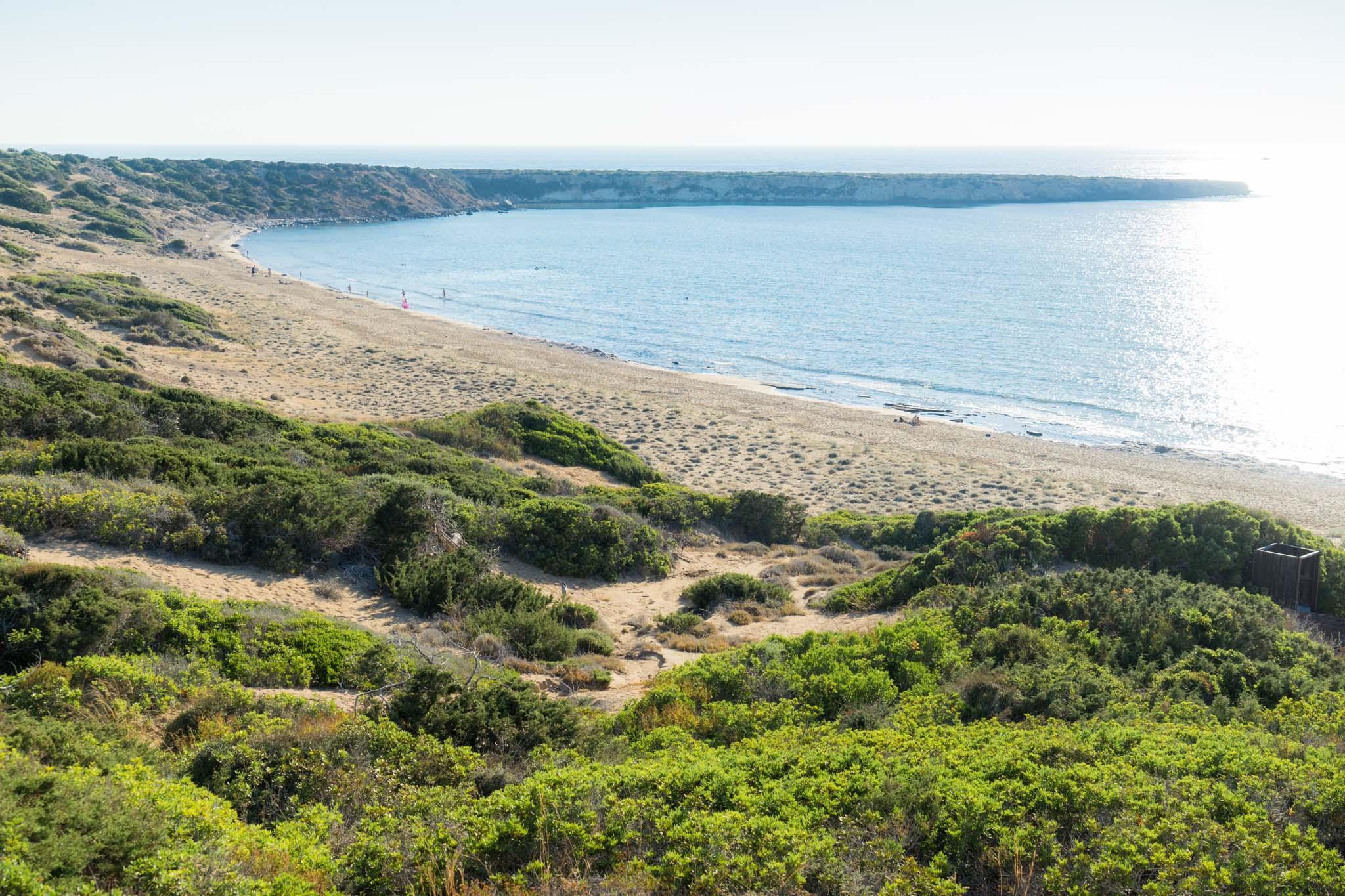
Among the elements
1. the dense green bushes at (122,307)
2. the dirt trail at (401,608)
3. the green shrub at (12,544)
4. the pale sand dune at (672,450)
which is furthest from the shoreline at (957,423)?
the green shrub at (12,544)

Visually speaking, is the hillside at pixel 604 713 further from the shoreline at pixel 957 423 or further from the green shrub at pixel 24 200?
the green shrub at pixel 24 200

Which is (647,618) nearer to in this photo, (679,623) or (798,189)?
(679,623)

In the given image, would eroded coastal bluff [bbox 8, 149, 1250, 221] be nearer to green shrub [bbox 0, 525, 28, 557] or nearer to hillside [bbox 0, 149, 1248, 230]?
hillside [bbox 0, 149, 1248, 230]

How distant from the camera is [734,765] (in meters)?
6.71

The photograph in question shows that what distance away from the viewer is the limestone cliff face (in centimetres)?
14925

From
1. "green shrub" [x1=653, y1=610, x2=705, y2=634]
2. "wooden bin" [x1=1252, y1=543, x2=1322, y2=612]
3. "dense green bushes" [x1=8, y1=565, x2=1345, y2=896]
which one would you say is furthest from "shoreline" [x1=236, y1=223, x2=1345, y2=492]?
"dense green bushes" [x1=8, y1=565, x2=1345, y2=896]

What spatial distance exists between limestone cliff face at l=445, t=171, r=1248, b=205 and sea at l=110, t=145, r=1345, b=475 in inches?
1207

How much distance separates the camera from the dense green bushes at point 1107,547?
12.8 metres

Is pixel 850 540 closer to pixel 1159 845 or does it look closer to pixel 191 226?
pixel 1159 845

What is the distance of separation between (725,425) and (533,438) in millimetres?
10177

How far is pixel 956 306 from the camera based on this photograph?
60.2 metres

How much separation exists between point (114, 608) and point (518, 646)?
14.6 feet

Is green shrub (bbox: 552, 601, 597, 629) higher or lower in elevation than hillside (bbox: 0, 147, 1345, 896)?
lower

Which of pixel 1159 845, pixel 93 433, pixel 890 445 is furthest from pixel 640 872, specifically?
pixel 890 445
